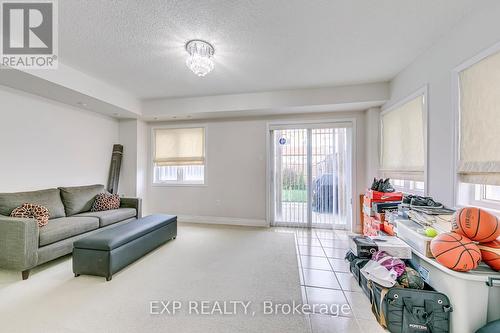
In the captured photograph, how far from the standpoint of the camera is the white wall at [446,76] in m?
1.75

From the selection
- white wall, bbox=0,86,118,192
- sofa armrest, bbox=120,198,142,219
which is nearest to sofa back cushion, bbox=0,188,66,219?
white wall, bbox=0,86,118,192

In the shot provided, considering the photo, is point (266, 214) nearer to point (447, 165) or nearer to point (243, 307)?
point (243, 307)

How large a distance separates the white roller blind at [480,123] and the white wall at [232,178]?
2.55 m

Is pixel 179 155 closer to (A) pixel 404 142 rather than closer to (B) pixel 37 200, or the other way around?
(B) pixel 37 200

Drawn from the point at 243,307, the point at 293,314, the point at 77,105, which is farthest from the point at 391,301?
the point at 77,105

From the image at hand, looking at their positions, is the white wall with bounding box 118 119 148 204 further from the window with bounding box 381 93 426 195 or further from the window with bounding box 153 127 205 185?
the window with bounding box 381 93 426 195

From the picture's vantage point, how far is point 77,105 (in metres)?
3.78

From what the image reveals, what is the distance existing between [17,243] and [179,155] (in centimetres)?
294

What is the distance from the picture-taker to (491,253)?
4.65ft

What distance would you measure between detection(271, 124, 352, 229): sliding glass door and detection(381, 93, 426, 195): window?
744 mm

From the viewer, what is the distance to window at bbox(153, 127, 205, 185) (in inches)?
187

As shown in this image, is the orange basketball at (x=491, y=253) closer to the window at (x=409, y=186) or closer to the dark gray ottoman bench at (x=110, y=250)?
the window at (x=409, y=186)

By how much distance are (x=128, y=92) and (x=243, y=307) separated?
4109 mm
